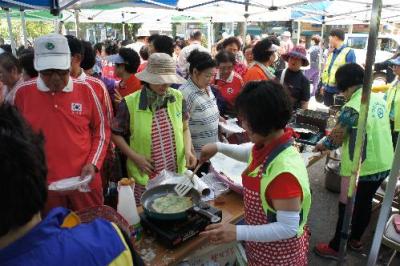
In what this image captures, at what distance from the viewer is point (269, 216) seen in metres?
1.49

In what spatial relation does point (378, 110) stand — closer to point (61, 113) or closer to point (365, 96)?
point (365, 96)

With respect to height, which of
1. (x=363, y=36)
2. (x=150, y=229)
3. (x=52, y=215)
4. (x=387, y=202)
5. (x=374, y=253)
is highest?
(x=363, y=36)

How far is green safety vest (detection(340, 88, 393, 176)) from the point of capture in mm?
2658

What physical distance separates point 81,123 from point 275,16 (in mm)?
7544

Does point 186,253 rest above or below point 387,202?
below

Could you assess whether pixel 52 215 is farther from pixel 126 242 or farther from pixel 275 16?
pixel 275 16

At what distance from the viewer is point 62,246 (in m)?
0.79

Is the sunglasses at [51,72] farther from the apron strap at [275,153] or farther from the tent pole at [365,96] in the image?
the tent pole at [365,96]

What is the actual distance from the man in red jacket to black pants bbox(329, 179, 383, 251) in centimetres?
217

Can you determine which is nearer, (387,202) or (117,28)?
(387,202)

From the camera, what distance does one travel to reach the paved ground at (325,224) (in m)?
3.01

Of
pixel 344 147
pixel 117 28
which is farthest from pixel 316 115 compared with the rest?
pixel 117 28

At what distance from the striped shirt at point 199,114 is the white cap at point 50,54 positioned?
1122mm

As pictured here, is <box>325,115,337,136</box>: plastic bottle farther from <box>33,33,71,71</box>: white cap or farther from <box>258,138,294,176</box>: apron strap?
<box>33,33,71,71</box>: white cap
